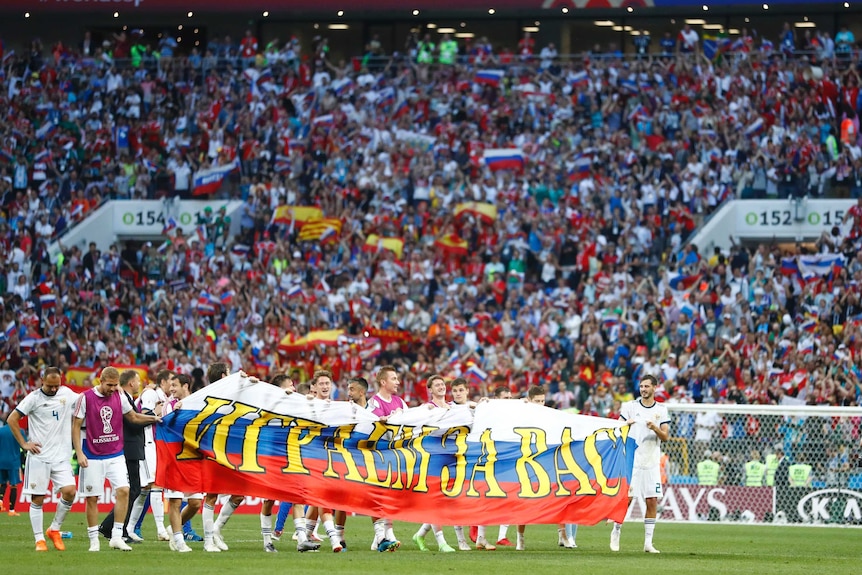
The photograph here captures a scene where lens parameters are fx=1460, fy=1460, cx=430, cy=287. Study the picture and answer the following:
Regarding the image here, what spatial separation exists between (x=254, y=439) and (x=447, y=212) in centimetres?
1918

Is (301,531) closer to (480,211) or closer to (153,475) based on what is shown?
(153,475)

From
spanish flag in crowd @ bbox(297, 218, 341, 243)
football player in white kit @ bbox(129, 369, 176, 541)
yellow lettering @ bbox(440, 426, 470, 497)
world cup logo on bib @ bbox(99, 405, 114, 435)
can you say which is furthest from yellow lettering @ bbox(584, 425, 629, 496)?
spanish flag in crowd @ bbox(297, 218, 341, 243)

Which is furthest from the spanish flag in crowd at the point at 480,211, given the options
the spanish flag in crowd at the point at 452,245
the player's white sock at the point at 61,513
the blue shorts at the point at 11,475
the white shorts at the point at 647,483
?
the player's white sock at the point at 61,513

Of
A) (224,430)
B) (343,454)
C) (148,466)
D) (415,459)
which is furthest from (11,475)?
(415,459)

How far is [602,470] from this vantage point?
57.6ft

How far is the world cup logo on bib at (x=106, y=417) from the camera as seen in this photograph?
16.7 m

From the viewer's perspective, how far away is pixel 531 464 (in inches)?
693

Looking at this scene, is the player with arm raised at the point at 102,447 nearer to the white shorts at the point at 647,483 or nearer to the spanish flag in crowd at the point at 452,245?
the white shorts at the point at 647,483

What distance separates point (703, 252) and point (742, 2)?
358 inches

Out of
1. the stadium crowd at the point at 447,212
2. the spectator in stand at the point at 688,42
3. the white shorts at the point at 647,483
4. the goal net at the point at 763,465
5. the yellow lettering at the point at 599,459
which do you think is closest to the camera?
the yellow lettering at the point at 599,459

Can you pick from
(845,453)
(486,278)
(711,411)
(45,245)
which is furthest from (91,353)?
(845,453)

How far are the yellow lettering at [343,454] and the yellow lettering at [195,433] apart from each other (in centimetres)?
148

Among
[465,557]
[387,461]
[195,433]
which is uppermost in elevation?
[195,433]

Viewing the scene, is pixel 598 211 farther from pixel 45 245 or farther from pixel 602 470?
pixel 602 470
